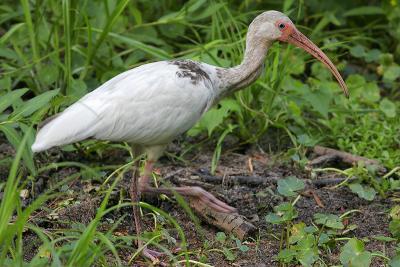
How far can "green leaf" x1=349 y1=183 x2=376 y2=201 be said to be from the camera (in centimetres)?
563

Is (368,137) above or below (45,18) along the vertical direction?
below

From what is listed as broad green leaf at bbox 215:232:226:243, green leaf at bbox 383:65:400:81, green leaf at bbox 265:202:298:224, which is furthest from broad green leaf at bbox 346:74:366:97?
A: broad green leaf at bbox 215:232:226:243

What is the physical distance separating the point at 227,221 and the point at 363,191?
1006 mm

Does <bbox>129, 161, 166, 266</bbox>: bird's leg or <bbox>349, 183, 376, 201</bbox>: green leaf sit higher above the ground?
<bbox>129, 161, 166, 266</bbox>: bird's leg

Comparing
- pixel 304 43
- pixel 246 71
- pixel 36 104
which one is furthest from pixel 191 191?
pixel 304 43

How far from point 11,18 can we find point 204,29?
1.58 metres

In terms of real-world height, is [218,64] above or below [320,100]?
above

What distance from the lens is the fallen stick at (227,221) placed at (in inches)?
203

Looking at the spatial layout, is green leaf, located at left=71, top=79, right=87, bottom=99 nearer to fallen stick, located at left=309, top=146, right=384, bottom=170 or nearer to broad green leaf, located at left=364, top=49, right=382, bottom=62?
fallen stick, located at left=309, top=146, right=384, bottom=170

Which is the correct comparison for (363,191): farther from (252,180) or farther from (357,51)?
(357,51)

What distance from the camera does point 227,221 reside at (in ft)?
17.2

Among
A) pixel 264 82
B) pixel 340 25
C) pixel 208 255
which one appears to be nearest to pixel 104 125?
pixel 208 255

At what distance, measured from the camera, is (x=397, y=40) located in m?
8.03

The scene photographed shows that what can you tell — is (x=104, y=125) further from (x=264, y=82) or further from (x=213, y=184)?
(x=264, y=82)
